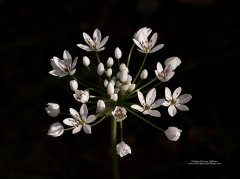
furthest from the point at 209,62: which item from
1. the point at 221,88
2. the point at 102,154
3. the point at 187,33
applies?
the point at 102,154

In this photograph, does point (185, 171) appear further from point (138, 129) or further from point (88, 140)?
point (88, 140)

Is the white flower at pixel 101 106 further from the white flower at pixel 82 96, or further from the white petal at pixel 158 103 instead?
the white petal at pixel 158 103

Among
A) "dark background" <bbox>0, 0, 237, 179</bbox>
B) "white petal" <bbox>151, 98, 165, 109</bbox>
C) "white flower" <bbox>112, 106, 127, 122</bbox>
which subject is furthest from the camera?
"dark background" <bbox>0, 0, 237, 179</bbox>

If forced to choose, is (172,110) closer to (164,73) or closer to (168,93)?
(168,93)

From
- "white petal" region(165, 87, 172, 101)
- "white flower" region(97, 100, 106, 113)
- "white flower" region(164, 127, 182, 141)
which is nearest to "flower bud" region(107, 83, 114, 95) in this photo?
"white flower" region(97, 100, 106, 113)

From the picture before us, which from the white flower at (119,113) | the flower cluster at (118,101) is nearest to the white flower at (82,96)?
the flower cluster at (118,101)

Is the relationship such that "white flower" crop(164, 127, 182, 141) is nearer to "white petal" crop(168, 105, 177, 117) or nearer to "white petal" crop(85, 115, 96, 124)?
"white petal" crop(168, 105, 177, 117)

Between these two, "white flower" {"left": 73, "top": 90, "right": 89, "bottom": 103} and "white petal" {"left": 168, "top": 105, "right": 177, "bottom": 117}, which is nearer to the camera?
"white flower" {"left": 73, "top": 90, "right": 89, "bottom": 103}

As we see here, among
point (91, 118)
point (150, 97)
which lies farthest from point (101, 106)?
point (150, 97)
